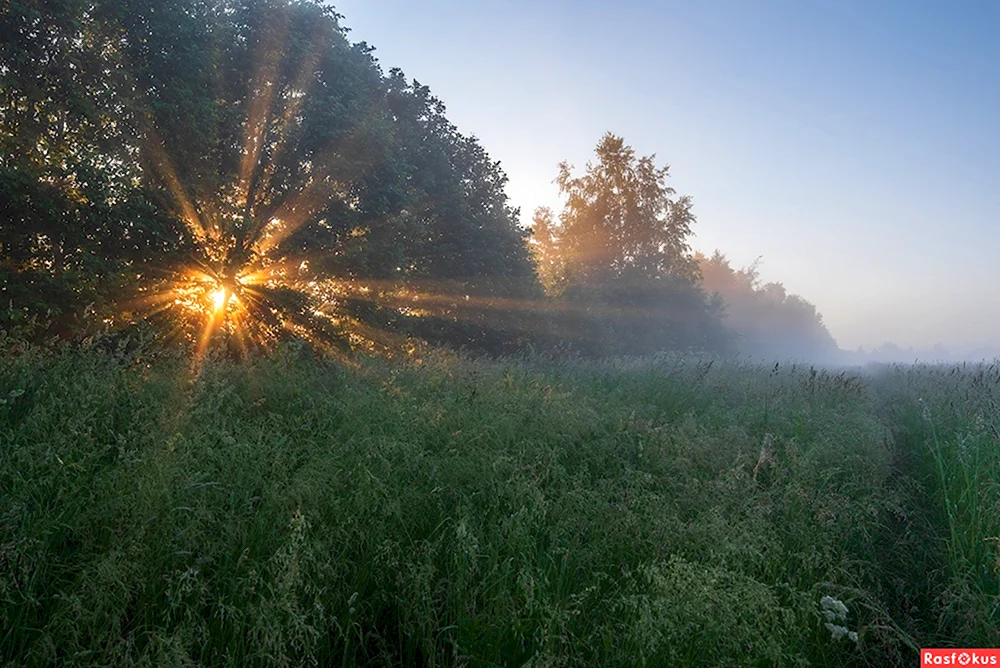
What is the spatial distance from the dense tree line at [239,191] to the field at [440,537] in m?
4.01

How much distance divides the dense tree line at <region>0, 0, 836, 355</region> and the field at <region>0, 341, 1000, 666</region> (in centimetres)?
401

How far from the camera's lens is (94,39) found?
27.8 feet

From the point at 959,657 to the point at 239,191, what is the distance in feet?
43.7

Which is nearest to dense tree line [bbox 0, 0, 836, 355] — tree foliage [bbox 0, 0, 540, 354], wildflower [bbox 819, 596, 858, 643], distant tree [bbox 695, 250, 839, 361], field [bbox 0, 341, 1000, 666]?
tree foliage [bbox 0, 0, 540, 354]

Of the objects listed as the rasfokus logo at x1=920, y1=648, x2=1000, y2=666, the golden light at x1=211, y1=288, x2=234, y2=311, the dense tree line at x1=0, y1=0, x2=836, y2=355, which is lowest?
the rasfokus logo at x1=920, y1=648, x2=1000, y2=666

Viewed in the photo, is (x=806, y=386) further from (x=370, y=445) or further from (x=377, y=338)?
(x=377, y=338)

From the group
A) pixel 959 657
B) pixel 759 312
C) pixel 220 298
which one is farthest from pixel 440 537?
pixel 759 312

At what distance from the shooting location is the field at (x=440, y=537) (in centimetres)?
233

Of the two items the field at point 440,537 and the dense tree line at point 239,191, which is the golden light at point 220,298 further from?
the field at point 440,537

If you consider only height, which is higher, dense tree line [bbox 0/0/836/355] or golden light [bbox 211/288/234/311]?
dense tree line [bbox 0/0/836/355]

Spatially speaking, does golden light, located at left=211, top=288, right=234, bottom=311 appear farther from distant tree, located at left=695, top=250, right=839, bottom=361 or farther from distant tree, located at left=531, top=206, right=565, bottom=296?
distant tree, located at left=695, top=250, right=839, bottom=361

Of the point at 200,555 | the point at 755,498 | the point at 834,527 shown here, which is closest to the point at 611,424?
the point at 755,498

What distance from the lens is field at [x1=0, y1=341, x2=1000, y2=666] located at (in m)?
2.33

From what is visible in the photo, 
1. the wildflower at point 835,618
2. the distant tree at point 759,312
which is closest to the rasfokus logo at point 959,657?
the wildflower at point 835,618
